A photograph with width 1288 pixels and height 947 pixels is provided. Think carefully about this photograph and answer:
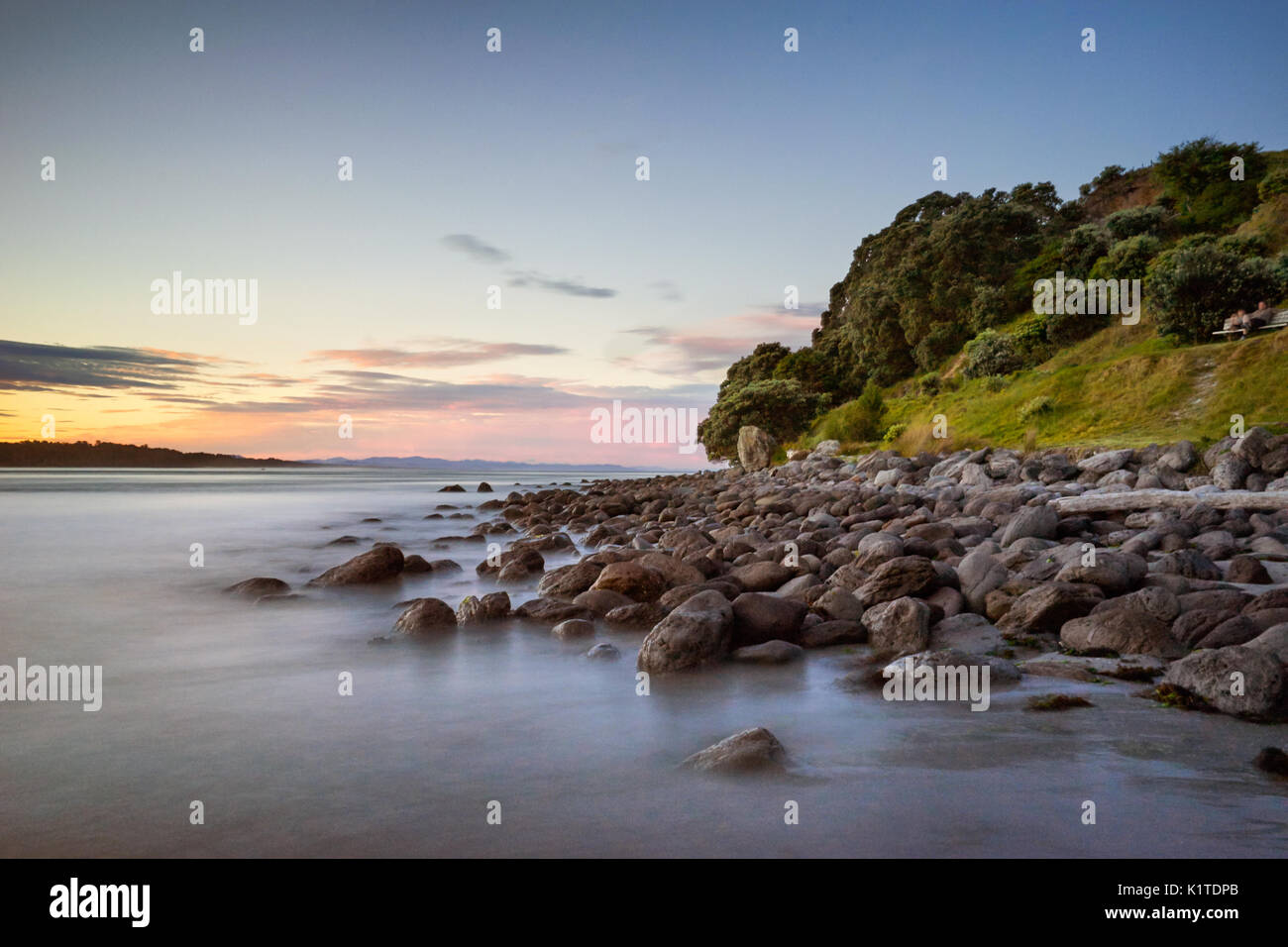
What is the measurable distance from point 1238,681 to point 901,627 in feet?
8.13

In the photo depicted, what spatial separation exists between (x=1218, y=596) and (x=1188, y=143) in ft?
192

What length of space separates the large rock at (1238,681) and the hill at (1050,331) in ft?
49.3

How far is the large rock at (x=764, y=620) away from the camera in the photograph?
6.88 metres

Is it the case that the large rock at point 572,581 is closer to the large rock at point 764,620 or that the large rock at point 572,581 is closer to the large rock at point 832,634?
the large rock at point 764,620

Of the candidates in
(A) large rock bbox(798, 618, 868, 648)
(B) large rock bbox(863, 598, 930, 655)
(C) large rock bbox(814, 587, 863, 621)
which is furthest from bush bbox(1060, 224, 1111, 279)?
(A) large rock bbox(798, 618, 868, 648)

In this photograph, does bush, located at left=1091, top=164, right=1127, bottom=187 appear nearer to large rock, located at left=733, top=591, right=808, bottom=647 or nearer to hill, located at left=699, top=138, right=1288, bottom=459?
hill, located at left=699, top=138, right=1288, bottom=459

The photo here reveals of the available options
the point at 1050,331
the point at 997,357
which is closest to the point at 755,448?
the point at 997,357

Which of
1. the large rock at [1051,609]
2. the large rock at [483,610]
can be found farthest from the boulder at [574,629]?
the large rock at [1051,609]

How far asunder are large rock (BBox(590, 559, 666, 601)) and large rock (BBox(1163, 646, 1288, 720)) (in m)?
4.96

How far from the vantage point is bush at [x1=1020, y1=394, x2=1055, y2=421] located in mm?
22484

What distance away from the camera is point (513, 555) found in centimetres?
1255
